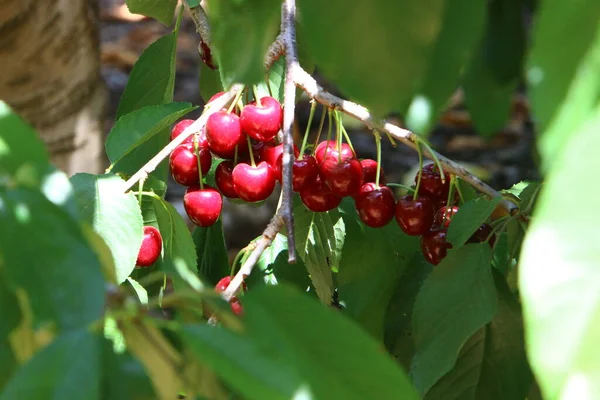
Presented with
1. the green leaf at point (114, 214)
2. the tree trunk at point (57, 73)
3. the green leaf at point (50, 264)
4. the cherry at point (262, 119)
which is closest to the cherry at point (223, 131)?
the cherry at point (262, 119)

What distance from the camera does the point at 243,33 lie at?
1.05 ft

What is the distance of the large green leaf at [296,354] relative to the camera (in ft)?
1.09

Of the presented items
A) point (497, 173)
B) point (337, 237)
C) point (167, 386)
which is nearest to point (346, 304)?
point (337, 237)

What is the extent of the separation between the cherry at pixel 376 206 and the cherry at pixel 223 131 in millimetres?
147

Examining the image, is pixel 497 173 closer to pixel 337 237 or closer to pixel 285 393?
pixel 337 237

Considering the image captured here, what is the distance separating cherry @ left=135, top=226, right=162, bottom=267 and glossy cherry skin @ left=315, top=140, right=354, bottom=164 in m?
0.20

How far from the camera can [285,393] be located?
0.32m

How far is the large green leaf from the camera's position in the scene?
33cm

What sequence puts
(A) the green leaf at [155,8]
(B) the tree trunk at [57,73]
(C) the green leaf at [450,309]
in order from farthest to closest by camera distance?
(B) the tree trunk at [57,73], (A) the green leaf at [155,8], (C) the green leaf at [450,309]

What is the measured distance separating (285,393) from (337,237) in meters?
0.63

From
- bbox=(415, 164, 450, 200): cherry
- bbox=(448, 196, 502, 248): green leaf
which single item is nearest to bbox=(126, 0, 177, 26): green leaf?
bbox=(415, 164, 450, 200): cherry

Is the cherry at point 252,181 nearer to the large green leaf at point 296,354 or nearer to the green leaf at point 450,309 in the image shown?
the green leaf at point 450,309

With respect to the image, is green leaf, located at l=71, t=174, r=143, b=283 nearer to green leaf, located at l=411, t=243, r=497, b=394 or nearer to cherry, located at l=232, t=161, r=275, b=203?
cherry, located at l=232, t=161, r=275, b=203

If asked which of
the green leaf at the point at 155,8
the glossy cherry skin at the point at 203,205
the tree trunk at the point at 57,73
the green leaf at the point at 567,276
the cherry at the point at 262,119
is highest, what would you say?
the green leaf at the point at 567,276
